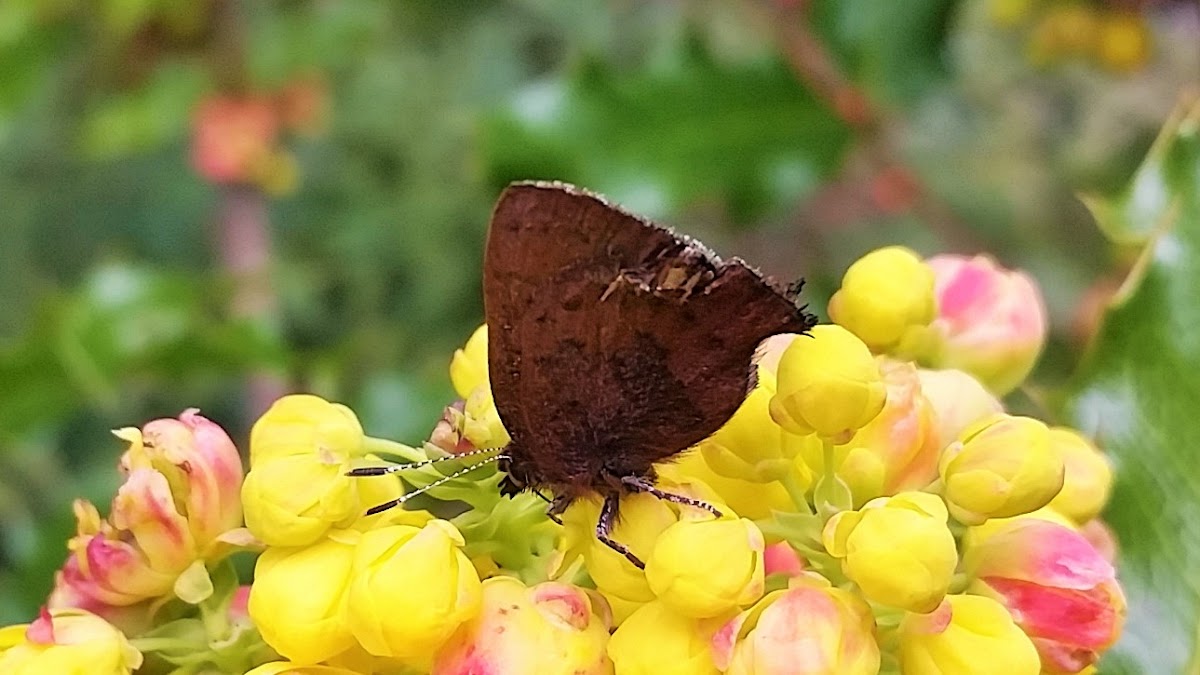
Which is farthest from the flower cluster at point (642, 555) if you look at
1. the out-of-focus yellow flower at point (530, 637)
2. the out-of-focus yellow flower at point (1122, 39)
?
the out-of-focus yellow flower at point (1122, 39)

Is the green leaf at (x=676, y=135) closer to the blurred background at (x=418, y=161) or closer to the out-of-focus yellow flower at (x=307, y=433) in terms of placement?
the blurred background at (x=418, y=161)

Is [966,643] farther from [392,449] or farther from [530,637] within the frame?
[392,449]

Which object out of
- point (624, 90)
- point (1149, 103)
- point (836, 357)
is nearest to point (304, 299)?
point (624, 90)

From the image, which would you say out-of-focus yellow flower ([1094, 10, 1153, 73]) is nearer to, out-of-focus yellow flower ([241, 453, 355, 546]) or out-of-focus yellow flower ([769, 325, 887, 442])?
out-of-focus yellow flower ([769, 325, 887, 442])

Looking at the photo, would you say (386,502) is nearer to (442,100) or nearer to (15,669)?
(15,669)

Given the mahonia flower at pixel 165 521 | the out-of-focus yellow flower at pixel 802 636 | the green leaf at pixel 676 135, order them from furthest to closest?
the green leaf at pixel 676 135
the mahonia flower at pixel 165 521
the out-of-focus yellow flower at pixel 802 636
